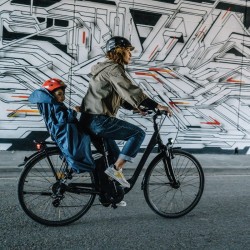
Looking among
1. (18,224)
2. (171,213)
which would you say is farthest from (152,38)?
(18,224)

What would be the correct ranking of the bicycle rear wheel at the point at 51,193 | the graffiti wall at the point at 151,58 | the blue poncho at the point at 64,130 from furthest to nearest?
the graffiti wall at the point at 151,58 → the bicycle rear wheel at the point at 51,193 → the blue poncho at the point at 64,130

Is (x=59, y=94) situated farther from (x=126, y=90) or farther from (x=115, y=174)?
(x=115, y=174)

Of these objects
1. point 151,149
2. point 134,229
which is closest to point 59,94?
point 151,149

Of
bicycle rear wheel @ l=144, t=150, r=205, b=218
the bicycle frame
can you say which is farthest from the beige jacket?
bicycle rear wheel @ l=144, t=150, r=205, b=218

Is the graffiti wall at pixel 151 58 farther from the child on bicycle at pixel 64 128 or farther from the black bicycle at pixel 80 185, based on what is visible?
the child on bicycle at pixel 64 128

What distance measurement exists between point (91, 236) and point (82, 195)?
1.61ft

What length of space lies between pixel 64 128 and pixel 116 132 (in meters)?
0.54

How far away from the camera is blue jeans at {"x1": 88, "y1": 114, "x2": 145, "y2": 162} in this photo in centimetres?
416

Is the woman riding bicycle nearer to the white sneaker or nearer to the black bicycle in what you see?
the white sneaker

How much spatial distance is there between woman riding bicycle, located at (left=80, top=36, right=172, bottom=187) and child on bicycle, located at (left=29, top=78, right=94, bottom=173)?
20cm

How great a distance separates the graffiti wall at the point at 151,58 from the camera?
946cm

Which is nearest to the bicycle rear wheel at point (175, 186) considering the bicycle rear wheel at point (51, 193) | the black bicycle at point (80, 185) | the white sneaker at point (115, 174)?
the black bicycle at point (80, 185)

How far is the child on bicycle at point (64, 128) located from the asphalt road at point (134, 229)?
0.69 metres

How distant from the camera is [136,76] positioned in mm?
10211
